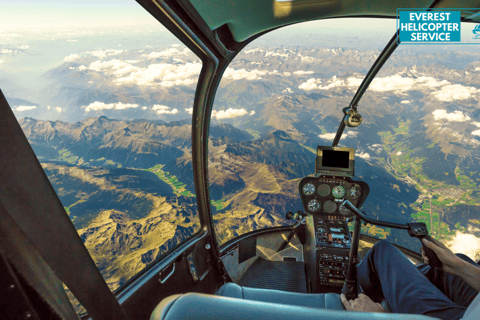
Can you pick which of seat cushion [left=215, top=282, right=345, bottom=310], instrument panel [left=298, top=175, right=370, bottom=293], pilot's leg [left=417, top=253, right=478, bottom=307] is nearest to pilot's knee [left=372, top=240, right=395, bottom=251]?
pilot's leg [left=417, top=253, right=478, bottom=307]

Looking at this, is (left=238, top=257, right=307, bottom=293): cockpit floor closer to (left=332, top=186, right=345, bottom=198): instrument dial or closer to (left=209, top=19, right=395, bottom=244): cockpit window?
(left=332, top=186, right=345, bottom=198): instrument dial

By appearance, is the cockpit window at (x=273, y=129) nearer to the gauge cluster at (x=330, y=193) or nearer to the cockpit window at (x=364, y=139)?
the cockpit window at (x=364, y=139)

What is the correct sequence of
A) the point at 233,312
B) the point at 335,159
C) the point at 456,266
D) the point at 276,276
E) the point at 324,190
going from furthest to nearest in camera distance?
the point at 324,190
the point at 335,159
the point at 276,276
the point at 456,266
the point at 233,312

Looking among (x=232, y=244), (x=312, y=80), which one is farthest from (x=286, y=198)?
(x=312, y=80)

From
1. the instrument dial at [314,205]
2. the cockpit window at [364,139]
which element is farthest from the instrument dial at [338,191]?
the cockpit window at [364,139]

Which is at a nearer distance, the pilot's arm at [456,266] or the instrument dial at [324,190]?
the pilot's arm at [456,266]

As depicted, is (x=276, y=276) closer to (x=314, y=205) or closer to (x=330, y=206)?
(x=314, y=205)

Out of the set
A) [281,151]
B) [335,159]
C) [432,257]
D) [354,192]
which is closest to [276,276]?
[354,192]
